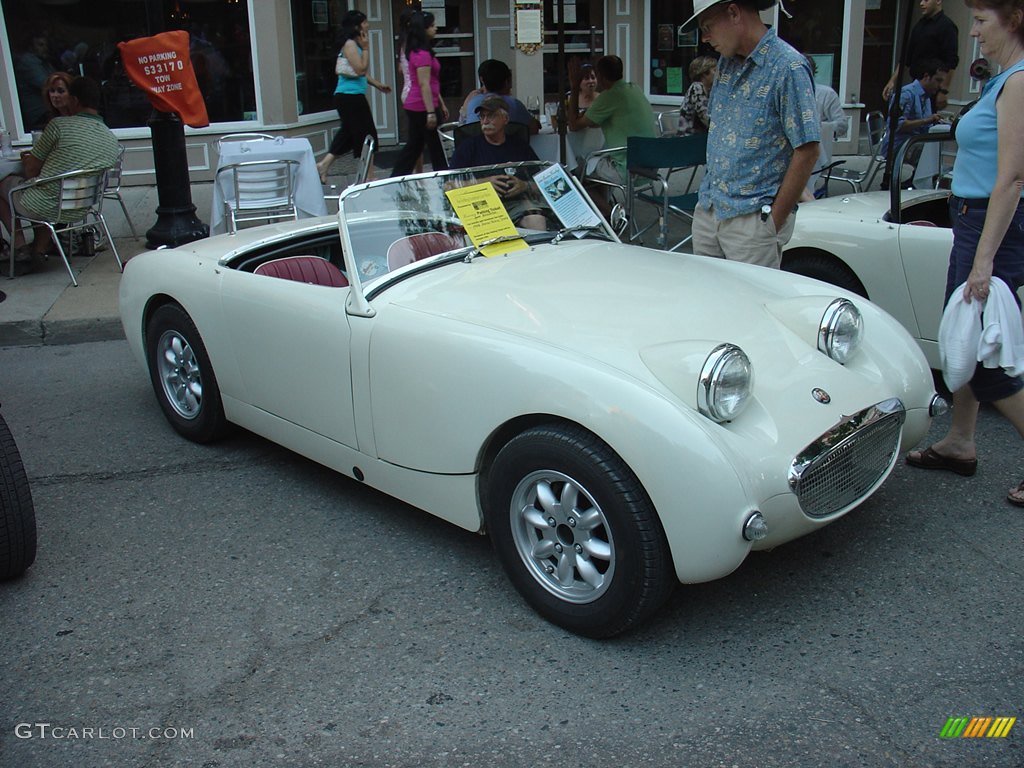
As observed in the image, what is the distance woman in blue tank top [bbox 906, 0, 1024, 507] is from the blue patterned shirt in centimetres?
67

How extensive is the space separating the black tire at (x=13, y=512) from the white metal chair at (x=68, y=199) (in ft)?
14.9

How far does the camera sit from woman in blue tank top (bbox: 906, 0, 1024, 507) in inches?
135

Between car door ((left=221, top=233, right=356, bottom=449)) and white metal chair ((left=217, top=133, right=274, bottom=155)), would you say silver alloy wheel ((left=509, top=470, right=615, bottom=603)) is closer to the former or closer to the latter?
car door ((left=221, top=233, right=356, bottom=449))

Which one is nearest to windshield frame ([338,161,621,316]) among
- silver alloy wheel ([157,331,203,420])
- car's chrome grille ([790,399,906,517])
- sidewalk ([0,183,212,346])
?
silver alloy wheel ([157,331,203,420])

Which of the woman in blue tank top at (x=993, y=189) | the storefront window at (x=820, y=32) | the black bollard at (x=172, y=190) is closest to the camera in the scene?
the woman in blue tank top at (x=993, y=189)

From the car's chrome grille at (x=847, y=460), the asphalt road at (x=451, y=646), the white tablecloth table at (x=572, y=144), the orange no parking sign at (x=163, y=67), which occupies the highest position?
the orange no parking sign at (x=163, y=67)

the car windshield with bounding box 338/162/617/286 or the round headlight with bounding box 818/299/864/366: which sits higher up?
the car windshield with bounding box 338/162/617/286

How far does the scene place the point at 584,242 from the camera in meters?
4.16

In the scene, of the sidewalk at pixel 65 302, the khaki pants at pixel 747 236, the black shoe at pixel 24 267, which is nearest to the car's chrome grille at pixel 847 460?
the khaki pants at pixel 747 236

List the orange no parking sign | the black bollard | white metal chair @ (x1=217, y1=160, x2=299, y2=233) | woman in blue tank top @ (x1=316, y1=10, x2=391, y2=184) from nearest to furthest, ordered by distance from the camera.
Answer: the orange no parking sign < white metal chair @ (x1=217, y1=160, x2=299, y2=233) < the black bollard < woman in blue tank top @ (x1=316, y1=10, x2=391, y2=184)

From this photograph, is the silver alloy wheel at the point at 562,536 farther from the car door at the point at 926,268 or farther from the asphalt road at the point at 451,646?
the car door at the point at 926,268

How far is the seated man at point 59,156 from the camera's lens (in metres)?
7.58

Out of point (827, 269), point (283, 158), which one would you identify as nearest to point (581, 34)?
point (283, 158)

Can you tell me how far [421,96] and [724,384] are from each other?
809 centimetres
